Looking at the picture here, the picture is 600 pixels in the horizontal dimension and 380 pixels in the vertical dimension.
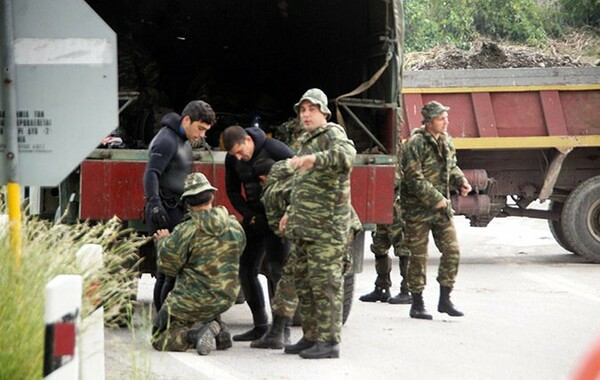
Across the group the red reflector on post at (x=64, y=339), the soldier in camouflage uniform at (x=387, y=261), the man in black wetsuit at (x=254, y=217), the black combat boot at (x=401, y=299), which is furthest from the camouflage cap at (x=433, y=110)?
the red reflector on post at (x=64, y=339)

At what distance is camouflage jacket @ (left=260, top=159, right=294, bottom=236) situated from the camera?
936 cm

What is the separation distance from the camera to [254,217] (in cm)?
970

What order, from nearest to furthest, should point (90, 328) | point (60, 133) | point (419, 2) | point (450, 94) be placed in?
point (90, 328), point (60, 133), point (450, 94), point (419, 2)

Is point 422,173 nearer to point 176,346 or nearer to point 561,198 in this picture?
point 176,346

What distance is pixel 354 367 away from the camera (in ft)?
28.9

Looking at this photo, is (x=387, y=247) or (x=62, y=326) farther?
(x=387, y=247)

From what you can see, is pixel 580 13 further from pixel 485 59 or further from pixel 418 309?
pixel 418 309

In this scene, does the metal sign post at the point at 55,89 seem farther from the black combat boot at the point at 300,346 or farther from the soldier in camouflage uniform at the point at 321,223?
the black combat boot at the point at 300,346

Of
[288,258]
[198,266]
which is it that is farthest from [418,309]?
[198,266]

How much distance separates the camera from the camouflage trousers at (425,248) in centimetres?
1130

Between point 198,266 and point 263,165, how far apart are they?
0.89m

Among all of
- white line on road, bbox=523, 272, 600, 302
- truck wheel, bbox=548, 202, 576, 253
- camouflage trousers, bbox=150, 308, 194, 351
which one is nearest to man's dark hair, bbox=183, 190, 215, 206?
camouflage trousers, bbox=150, 308, 194, 351

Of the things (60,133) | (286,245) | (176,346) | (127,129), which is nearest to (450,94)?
(127,129)

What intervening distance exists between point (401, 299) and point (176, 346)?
366 centimetres
